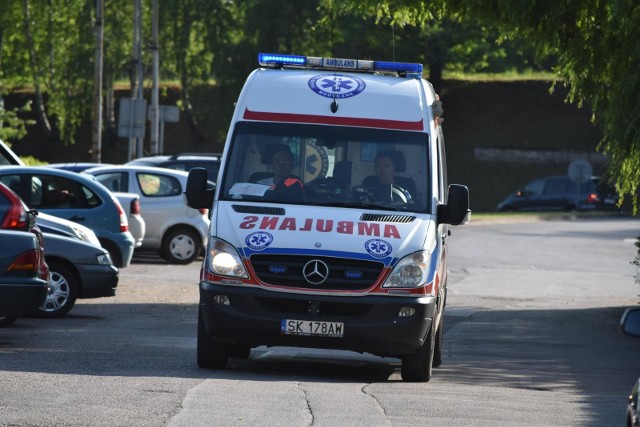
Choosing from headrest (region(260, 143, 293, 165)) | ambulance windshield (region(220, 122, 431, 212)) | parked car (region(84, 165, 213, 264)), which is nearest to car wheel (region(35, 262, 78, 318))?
ambulance windshield (region(220, 122, 431, 212))

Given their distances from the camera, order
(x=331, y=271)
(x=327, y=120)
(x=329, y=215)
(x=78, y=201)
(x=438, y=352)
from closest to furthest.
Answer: (x=331, y=271)
(x=329, y=215)
(x=327, y=120)
(x=438, y=352)
(x=78, y=201)

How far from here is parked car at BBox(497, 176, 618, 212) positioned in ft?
182

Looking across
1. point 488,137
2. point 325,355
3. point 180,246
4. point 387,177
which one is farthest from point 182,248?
point 488,137

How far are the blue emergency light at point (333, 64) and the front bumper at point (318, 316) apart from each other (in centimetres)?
248

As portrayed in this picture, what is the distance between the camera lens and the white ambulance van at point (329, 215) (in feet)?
38.6

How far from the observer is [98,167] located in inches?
1113

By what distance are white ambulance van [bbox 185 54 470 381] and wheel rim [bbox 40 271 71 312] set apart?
4.28 meters

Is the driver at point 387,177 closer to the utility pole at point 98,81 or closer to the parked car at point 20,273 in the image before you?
Answer: the parked car at point 20,273

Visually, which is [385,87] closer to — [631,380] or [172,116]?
[631,380]

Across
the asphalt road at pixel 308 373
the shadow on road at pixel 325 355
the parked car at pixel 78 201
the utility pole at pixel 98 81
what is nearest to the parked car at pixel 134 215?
the asphalt road at pixel 308 373

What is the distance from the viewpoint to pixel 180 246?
27.1 meters

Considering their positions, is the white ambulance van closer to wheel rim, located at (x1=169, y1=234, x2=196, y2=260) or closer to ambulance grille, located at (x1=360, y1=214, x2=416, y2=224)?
ambulance grille, located at (x1=360, y1=214, x2=416, y2=224)

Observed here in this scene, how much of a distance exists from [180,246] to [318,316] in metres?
15.6

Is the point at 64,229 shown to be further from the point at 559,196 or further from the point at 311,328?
the point at 559,196
